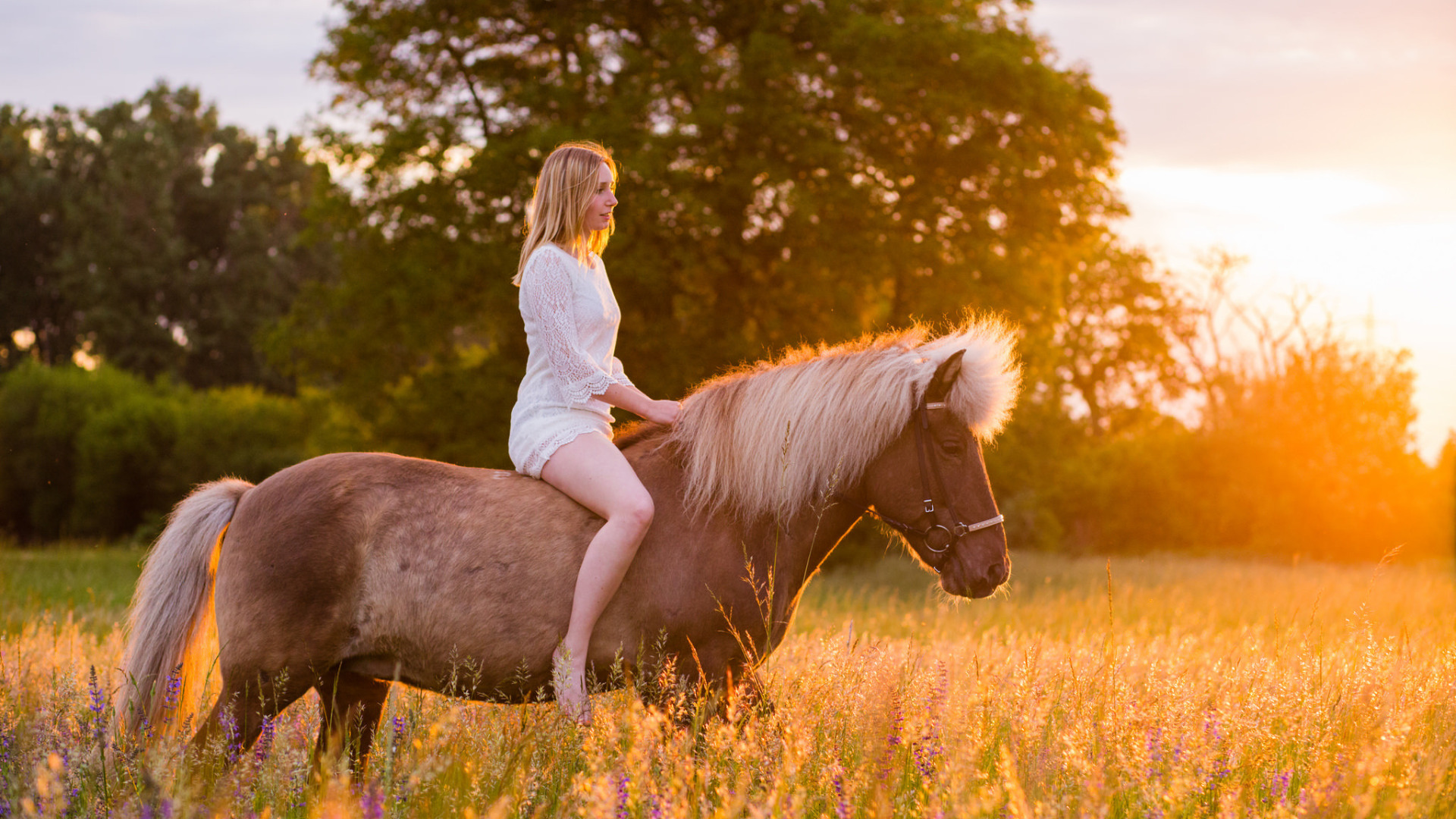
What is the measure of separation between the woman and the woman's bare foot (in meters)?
0.03

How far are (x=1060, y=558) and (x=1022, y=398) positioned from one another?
4.12 meters

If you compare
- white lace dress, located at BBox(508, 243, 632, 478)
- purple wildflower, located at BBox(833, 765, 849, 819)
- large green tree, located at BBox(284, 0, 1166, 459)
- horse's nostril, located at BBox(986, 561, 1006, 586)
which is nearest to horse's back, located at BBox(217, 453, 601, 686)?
white lace dress, located at BBox(508, 243, 632, 478)

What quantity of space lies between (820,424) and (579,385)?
0.99 meters

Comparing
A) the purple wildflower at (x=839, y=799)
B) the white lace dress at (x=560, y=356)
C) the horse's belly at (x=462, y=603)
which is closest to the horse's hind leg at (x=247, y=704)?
the horse's belly at (x=462, y=603)

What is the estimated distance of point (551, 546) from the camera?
3.94 metres

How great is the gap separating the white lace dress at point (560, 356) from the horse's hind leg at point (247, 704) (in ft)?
3.98

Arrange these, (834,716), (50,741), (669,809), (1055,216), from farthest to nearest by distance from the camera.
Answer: (1055,216)
(834,716)
(50,741)
(669,809)

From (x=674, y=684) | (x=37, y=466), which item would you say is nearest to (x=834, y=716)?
(x=674, y=684)

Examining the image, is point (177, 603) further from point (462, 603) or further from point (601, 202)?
point (601, 202)

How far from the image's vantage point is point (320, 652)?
150 inches

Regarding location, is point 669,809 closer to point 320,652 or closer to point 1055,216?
point 320,652

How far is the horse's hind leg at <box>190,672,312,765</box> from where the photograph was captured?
12.2 feet

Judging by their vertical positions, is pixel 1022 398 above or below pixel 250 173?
below

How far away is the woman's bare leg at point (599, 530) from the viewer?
3.79 meters
